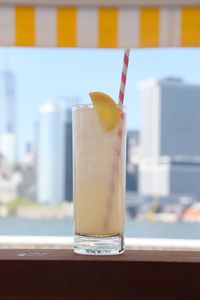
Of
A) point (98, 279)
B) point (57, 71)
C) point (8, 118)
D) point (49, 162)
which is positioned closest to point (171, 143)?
point (49, 162)

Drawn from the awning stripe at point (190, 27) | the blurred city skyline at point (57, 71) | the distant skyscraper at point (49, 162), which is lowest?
the distant skyscraper at point (49, 162)

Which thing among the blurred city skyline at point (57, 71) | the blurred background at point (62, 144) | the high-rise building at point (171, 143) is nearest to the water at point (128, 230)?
the blurred background at point (62, 144)

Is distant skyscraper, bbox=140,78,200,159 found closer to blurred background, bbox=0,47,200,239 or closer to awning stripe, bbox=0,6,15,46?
blurred background, bbox=0,47,200,239

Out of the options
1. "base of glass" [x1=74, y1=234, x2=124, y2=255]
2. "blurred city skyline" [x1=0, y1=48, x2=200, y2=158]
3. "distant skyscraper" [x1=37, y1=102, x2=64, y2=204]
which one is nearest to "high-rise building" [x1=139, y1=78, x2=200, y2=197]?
"blurred city skyline" [x1=0, y1=48, x2=200, y2=158]

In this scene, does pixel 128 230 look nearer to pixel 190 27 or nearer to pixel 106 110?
pixel 190 27

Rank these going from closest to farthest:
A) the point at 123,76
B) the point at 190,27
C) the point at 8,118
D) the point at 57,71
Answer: the point at 123,76, the point at 190,27, the point at 8,118, the point at 57,71

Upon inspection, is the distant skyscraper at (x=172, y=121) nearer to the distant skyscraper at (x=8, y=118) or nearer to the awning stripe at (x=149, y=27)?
the distant skyscraper at (x=8, y=118)
